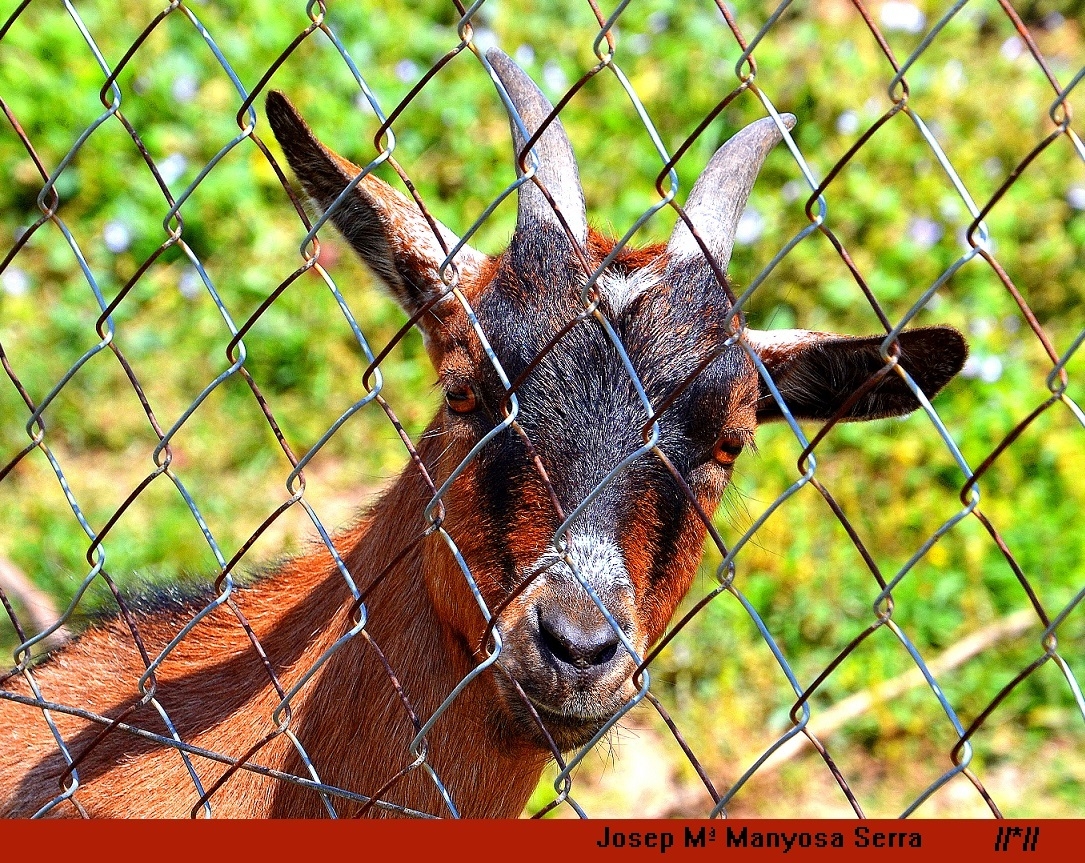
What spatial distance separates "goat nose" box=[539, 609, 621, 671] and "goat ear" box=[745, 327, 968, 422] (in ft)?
2.75

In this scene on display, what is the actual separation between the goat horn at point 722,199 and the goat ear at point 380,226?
1.89 ft

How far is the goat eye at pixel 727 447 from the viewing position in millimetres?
2816

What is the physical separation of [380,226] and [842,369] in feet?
3.96

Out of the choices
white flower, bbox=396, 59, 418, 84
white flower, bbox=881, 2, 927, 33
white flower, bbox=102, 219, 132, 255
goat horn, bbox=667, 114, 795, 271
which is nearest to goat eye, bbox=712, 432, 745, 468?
goat horn, bbox=667, 114, 795, 271

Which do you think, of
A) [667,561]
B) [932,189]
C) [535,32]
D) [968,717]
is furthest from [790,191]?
[667,561]

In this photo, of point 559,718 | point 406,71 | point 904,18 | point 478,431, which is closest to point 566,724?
point 559,718

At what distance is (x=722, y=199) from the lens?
9.68 feet

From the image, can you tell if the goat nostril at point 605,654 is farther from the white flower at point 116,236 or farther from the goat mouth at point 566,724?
the white flower at point 116,236

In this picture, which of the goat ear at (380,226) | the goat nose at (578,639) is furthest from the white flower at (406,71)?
the goat nose at (578,639)

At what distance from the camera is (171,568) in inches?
209

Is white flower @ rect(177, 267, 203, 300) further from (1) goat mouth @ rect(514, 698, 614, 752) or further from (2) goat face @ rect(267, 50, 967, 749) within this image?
(1) goat mouth @ rect(514, 698, 614, 752)

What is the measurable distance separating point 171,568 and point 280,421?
3.04ft

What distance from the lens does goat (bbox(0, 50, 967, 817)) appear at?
2543 millimetres

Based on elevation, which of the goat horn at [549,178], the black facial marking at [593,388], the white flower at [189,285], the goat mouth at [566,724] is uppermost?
the white flower at [189,285]
